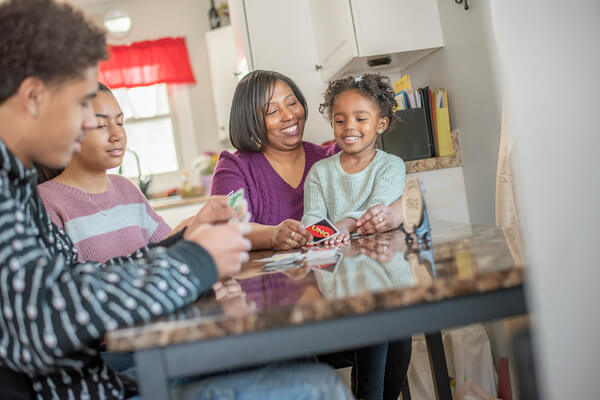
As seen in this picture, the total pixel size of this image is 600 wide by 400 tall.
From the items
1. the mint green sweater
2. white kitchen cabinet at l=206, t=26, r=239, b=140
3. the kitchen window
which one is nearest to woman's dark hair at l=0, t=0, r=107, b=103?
the mint green sweater

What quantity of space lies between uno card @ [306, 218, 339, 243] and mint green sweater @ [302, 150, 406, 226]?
24 centimetres

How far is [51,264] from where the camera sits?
710 mm

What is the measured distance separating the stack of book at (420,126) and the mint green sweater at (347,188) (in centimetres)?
50

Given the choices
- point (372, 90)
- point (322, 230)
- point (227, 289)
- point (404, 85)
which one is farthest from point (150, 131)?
point (227, 289)

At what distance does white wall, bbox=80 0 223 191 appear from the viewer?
5.61 metres

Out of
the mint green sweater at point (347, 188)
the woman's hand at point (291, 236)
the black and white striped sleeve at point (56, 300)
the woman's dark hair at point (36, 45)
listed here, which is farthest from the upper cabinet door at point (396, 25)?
the black and white striped sleeve at point (56, 300)

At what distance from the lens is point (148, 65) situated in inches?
217

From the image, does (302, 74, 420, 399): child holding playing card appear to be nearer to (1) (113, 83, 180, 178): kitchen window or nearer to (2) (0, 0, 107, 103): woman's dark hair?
(2) (0, 0, 107, 103): woman's dark hair

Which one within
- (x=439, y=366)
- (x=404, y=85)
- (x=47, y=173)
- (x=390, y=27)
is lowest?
(x=439, y=366)

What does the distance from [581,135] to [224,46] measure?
4.41 metres

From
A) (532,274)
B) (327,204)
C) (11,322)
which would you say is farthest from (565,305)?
(327,204)

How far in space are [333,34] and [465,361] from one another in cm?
154

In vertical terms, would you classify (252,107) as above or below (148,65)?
below

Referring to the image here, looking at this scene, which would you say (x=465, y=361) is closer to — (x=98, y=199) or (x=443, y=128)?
(x=443, y=128)
